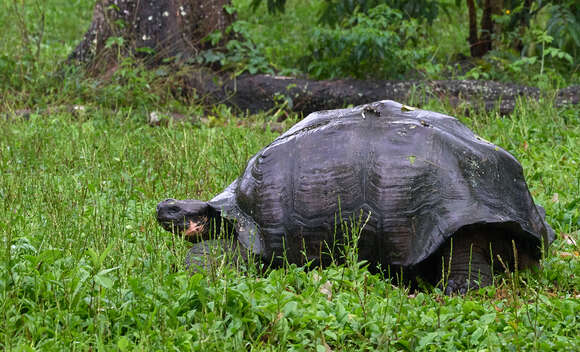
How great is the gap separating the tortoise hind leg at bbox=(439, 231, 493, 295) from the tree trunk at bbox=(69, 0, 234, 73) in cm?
579

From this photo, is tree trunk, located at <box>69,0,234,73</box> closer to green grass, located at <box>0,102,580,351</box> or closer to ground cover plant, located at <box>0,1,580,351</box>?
ground cover plant, located at <box>0,1,580,351</box>

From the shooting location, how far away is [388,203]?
374 cm

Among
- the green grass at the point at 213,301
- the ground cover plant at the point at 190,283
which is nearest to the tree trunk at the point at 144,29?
the ground cover plant at the point at 190,283

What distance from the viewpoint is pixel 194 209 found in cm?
405

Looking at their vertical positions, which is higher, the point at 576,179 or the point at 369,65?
the point at 369,65

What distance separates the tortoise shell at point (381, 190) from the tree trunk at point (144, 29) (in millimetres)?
5189

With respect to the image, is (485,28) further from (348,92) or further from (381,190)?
(381,190)

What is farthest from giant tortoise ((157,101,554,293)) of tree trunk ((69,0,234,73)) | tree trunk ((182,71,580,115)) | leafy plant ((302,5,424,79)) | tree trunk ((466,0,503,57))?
tree trunk ((466,0,503,57))

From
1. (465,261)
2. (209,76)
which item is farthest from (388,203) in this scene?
(209,76)

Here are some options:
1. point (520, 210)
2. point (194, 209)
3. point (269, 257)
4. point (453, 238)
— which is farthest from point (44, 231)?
point (520, 210)

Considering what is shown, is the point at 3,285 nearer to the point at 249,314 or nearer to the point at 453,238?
the point at 249,314

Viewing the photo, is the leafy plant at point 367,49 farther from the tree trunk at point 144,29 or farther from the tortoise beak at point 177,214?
the tortoise beak at point 177,214

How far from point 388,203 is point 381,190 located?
0.26 feet

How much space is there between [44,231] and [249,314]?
1456mm
